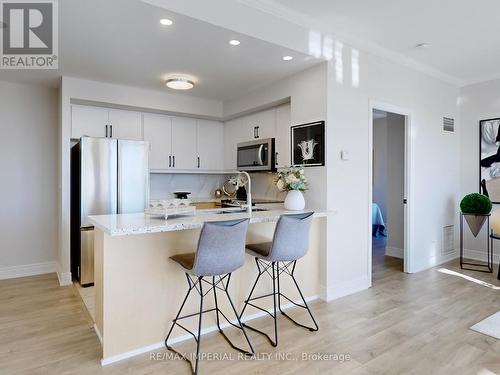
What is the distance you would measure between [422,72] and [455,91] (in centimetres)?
104

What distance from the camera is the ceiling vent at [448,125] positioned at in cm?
480

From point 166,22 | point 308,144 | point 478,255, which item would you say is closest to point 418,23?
point 308,144

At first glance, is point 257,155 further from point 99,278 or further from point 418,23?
point 99,278

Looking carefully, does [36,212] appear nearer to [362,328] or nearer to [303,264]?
[303,264]

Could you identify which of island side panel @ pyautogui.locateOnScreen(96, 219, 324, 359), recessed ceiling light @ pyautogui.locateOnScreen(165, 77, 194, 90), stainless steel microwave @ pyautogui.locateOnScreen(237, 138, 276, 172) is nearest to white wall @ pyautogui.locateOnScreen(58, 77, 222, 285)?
recessed ceiling light @ pyautogui.locateOnScreen(165, 77, 194, 90)

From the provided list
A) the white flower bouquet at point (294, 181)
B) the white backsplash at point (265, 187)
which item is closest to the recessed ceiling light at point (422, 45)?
the white flower bouquet at point (294, 181)

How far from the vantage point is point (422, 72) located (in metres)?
4.39

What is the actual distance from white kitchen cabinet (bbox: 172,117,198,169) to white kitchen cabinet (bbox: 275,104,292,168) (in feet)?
4.97

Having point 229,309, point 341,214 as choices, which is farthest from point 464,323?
point 229,309

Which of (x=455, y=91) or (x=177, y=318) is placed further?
(x=455, y=91)

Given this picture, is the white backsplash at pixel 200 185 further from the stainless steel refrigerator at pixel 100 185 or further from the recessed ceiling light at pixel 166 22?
the recessed ceiling light at pixel 166 22

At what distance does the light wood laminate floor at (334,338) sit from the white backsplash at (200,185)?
186 centimetres

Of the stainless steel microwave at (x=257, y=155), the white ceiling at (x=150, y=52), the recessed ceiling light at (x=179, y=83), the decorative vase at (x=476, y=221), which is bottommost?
the decorative vase at (x=476, y=221)

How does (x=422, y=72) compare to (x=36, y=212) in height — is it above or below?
above
